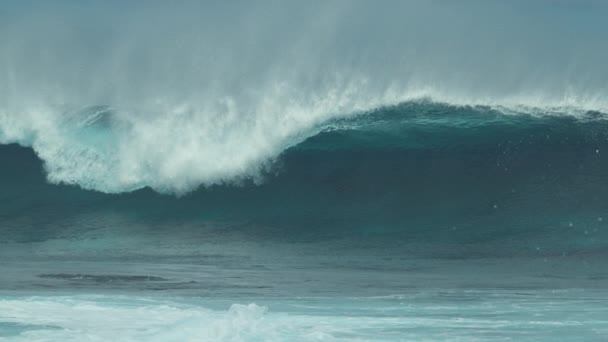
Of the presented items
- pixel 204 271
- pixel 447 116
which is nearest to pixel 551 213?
pixel 447 116

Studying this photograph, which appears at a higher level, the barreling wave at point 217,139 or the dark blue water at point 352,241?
the barreling wave at point 217,139

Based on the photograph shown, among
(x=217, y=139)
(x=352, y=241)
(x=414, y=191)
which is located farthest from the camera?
(x=217, y=139)

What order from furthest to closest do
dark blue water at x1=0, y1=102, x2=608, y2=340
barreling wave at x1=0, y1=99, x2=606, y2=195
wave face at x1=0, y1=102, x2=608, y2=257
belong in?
barreling wave at x1=0, y1=99, x2=606, y2=195, wave face at x1=0, y1=102, x2=608, y2=257, dark blue water at x1=0, y1=102, x2=608, y2=340

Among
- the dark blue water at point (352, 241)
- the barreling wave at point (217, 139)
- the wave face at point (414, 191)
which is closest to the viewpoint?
the dark blue water at point (352, 241)

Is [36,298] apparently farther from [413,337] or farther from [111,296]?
[413,337]

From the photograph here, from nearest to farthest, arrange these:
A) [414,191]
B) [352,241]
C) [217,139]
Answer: [352,241] < [414,191] < [217,139]

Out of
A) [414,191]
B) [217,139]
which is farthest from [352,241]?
[217,139]

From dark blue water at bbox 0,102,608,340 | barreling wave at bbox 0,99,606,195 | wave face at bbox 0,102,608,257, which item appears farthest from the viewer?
barreling wave at bbox 0,99,606,195

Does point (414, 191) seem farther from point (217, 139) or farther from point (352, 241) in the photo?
Result: point (217, 139)

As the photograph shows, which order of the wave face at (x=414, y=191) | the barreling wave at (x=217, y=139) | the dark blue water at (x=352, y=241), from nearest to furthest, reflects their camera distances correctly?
the dark blue water at (x=352, y=241) → the wave face at (x=414, y=191) → the barreling wave at (x=217, y=139)

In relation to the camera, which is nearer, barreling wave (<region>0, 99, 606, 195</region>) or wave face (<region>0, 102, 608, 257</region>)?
A: wave face (<region>0, 102, 608, 257</region>)

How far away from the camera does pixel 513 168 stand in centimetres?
1565

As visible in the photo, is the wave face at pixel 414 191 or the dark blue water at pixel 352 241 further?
the wave face at pixel 414 191

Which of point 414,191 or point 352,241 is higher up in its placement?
point 414,191
